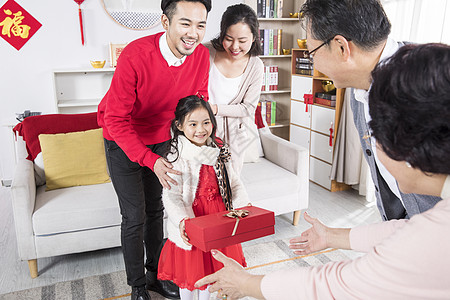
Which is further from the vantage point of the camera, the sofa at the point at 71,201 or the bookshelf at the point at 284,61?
the bookshelf at the point at 284,61

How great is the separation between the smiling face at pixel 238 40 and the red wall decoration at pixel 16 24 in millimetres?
2540

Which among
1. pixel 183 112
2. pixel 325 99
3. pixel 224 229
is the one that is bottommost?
pixel 224 229

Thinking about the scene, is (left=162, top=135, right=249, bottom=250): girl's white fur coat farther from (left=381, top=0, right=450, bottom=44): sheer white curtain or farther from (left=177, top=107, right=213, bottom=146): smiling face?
(left=381, top=0, right=450, bottom=44): sheer white curtain

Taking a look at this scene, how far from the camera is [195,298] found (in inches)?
74.8

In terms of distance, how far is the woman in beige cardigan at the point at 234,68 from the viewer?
205 cm

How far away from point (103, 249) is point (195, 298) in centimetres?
108

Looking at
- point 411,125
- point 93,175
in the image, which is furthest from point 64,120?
point 411,125

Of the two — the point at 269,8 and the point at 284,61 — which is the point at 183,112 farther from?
the point at 284,61

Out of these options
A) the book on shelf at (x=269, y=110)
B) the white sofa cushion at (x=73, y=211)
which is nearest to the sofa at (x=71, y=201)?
the white sofa cushion at (x=73, y=211)

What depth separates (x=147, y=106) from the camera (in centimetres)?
182

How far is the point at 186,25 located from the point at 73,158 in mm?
1457

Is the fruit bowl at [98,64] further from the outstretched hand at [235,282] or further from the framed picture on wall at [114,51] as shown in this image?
the outstretched hand at [235,282]

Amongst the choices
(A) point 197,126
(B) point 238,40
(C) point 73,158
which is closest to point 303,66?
(B) point 238,40

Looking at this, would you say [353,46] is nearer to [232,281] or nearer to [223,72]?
[232,281]
